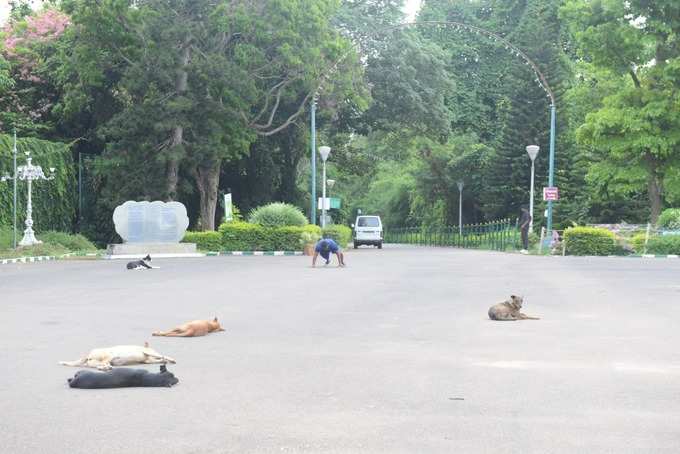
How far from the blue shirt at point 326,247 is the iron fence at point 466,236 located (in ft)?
60.1

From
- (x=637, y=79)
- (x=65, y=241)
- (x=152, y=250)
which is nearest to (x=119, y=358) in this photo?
(x=152, y=250)

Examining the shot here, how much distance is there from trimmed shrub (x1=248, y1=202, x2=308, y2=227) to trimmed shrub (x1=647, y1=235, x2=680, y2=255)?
13.4 meters

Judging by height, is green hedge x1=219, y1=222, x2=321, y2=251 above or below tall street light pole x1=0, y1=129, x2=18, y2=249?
below

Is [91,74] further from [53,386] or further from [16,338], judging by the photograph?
[53,386]

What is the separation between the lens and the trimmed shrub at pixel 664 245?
A: 3247 centimetres

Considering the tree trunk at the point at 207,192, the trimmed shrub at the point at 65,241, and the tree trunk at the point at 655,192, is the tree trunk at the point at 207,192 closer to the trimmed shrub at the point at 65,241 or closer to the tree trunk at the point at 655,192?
the trimmed shrub at the point at 65,241

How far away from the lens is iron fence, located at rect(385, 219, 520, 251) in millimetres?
44594

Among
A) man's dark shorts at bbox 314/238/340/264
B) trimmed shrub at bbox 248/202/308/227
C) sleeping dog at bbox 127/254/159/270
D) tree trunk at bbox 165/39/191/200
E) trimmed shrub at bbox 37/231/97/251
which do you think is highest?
tree trunk at bbox 165/39/191/200

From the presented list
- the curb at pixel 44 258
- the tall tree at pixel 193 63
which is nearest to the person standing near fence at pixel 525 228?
the tall tree at pixel 193 63

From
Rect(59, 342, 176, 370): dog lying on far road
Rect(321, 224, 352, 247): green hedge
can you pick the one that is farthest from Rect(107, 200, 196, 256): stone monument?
Rect(59, 342, 176, 370): dog lying on far road

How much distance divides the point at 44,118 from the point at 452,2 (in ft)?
108

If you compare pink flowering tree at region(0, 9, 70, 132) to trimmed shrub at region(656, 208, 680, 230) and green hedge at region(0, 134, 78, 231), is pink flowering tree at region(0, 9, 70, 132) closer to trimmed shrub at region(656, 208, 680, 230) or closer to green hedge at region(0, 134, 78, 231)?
green hedge at region(0, 134, 78, 231)

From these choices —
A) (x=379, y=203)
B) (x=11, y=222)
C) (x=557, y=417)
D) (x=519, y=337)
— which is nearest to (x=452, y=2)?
(x=379, y=203)

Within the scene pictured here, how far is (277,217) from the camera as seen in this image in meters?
36.2
